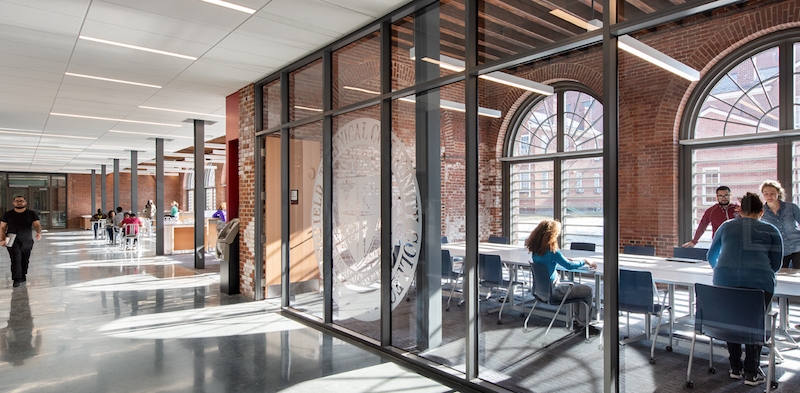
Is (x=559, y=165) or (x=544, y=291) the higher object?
(x=559, y=165)

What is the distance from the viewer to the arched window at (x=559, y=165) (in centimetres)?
266

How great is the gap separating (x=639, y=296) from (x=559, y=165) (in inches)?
34.2

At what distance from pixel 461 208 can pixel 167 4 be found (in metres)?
2.92

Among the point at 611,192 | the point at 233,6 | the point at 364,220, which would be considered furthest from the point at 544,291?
the point at 233,6

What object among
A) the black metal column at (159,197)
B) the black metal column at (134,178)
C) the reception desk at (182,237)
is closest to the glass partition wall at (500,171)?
the black metal column at (159,197)

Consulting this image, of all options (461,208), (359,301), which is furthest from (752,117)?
(359,301)

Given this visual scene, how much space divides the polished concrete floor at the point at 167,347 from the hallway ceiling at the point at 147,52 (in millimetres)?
2966

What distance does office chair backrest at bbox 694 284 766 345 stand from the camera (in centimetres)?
213

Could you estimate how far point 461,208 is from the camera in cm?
351

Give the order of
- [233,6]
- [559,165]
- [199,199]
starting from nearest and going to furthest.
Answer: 1. [559,165]
2. [233,6]
3. [199,199]

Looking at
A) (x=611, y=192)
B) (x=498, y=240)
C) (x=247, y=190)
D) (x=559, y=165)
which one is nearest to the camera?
(x=611, y=192)

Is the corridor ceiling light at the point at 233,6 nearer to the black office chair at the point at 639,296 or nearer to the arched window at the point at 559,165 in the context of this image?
the arched window at the point at 559,165

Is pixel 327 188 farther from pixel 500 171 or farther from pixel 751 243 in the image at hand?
pixel 751 243

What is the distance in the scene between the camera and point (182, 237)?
482 inches
